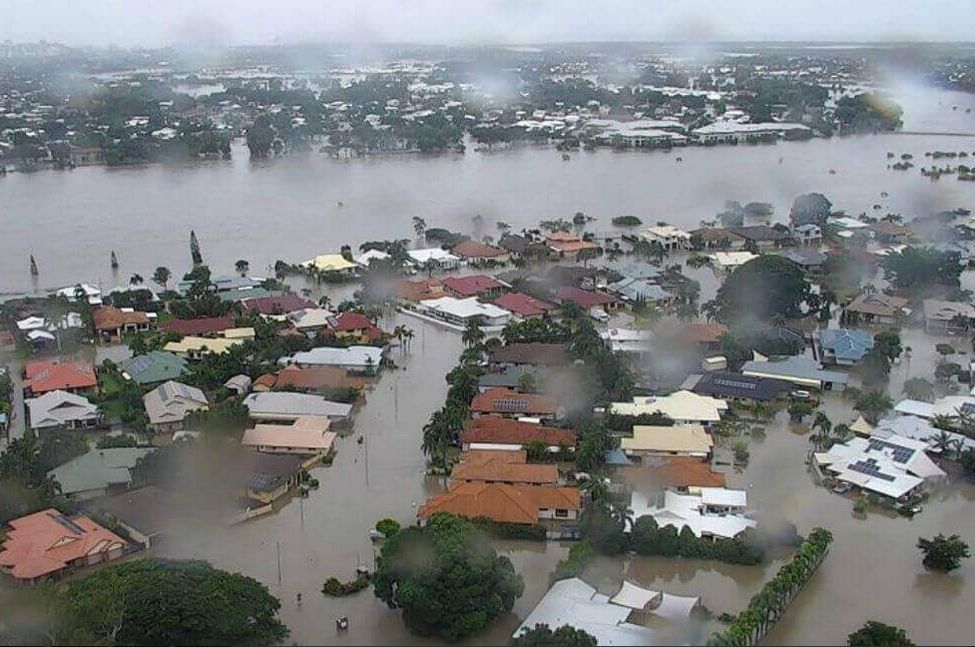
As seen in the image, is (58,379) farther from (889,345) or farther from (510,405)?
(889,345)

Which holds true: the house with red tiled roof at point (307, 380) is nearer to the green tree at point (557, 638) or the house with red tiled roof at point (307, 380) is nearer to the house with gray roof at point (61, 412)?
the house with gray roof at point (61, 412)

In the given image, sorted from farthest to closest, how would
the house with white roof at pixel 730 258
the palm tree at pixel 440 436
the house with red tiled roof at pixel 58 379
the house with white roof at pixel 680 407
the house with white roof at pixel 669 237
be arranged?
the house with white roof at pixel 669 237, the house with white roof at pixel 730 258, the house with red tiled roof at pixel 58 379, the house with white roof at pixel 680 407, the palm tree at pixel 440 436

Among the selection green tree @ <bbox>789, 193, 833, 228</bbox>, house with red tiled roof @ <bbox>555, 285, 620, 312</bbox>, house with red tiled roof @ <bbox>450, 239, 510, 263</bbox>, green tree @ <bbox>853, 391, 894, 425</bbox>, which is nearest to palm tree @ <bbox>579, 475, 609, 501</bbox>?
green tree @ <bbox>853, 391, 894, 425</bbox>

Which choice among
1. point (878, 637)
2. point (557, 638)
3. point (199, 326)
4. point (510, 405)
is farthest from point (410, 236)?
point (878, 637)

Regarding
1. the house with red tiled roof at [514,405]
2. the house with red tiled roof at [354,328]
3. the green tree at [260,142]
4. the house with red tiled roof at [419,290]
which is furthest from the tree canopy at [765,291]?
the green tree at [260,142]

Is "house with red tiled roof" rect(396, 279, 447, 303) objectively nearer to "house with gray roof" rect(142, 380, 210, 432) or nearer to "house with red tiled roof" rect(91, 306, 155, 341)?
"house with red tiled roof" rect(91, 306, 155, 341)

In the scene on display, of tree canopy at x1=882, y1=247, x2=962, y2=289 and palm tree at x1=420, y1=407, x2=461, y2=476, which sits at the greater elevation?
tree canopy at x1=882, y1=247, x2=962, y2=289
